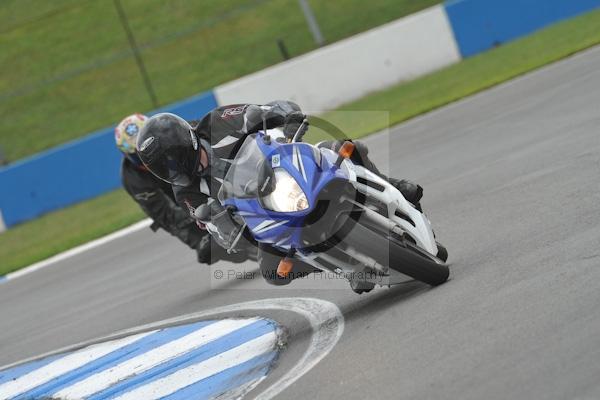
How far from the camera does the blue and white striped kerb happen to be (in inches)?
271

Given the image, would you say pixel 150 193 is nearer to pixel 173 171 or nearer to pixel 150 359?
pixel 150 359

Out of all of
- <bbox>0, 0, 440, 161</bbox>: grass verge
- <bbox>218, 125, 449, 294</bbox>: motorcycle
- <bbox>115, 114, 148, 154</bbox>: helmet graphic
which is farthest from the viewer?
<bbox>0, 0, 440, 161</bbox>: grass verge

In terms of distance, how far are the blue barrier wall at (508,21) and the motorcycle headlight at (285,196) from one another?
16.7 metres

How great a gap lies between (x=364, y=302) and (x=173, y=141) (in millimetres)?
1800

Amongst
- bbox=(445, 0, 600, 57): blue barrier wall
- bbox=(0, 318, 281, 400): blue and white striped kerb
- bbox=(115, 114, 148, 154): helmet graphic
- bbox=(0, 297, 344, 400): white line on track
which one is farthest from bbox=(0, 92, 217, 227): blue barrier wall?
bbox=(0, 318, 281, 400): blue and white striped kerb

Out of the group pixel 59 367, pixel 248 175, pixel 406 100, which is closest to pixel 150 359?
pixel 59 367

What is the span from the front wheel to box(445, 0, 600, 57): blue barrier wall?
16.1 meters

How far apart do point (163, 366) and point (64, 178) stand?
46.9ft

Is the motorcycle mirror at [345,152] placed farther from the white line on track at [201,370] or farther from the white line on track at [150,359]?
the white line on track at [150,359]

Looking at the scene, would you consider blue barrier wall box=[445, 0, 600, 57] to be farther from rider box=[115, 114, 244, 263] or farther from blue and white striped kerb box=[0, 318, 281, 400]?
blue and white striped kerb box=[0, 318, 281, 400]

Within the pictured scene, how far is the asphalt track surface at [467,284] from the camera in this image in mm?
5211

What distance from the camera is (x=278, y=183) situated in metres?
6.52

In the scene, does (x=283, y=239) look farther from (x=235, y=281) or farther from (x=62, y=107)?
(x=62, y=107)

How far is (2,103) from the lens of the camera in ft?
91.2
